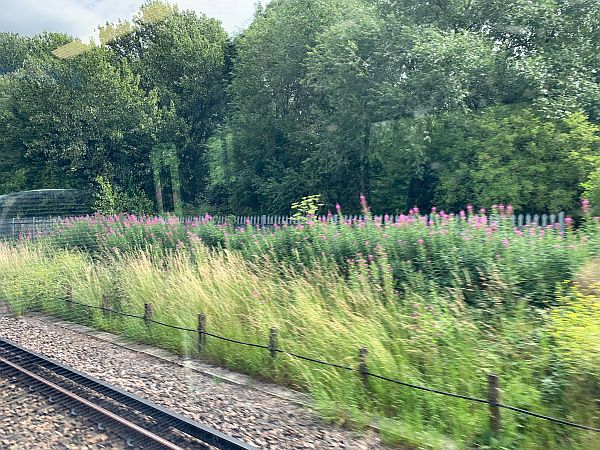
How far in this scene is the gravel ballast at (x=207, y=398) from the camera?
5379 millimetres

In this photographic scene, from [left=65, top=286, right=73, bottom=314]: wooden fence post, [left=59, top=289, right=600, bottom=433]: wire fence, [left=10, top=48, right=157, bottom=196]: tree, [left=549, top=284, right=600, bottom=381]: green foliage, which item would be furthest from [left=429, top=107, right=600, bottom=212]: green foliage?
[left=10, top=48, right=157, bottom=196]: tree

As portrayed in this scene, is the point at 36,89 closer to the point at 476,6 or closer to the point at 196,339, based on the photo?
the point at 476,6

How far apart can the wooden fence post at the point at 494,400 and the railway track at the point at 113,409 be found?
2.20m

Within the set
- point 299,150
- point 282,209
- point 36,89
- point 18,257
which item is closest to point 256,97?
point 299,150

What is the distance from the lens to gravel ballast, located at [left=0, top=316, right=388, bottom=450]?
538 cm

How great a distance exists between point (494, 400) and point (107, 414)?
4040 mm

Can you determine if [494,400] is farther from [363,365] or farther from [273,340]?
[273,340]

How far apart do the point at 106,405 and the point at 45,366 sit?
2.26 m

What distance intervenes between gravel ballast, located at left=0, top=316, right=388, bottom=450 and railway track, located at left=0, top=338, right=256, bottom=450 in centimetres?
25

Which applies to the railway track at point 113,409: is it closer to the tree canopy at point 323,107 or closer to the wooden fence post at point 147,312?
the wooden fence post at point 147,312

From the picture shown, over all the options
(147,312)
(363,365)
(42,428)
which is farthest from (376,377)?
(147,312)

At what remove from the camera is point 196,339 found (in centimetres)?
854

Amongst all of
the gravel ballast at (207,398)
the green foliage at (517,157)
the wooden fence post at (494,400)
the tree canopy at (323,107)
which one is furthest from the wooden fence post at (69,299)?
the green foliage at (517,157)

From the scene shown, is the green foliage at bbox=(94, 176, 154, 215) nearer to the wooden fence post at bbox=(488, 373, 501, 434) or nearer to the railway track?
the railway track
